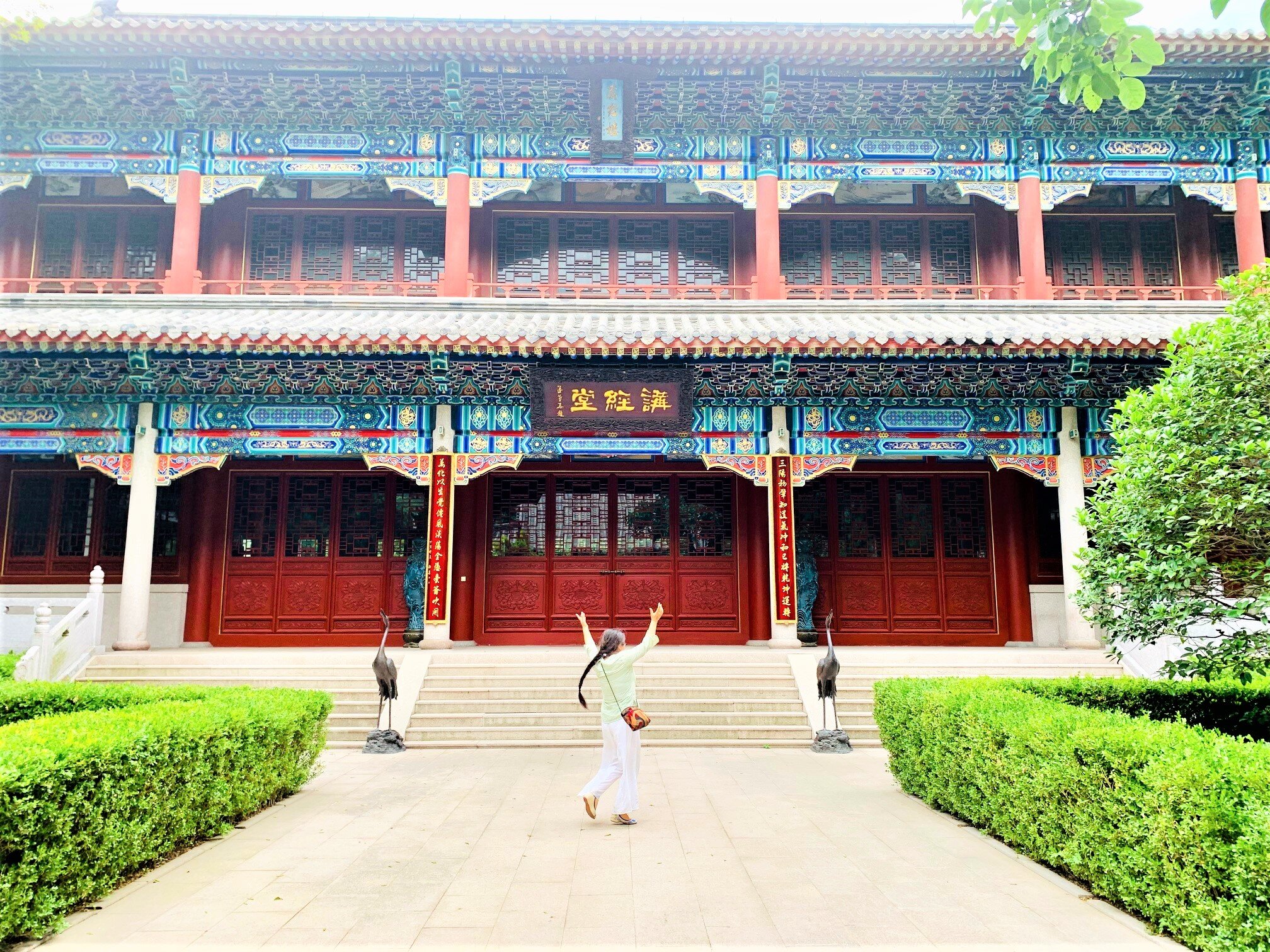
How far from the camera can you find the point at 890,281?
40.4 ft

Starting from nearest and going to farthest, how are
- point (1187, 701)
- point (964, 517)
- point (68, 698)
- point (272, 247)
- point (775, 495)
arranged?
point (1187, 701)
point (68, 698)
point (775, 495)
point (964, 517)
point (272, 247)

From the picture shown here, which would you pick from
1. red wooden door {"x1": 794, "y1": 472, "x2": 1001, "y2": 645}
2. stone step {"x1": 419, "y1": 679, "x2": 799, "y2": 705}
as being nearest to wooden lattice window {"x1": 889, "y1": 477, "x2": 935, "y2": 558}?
red wooden door {"x1": 794, "y1": 472, "x2": 1001, "y2": 645}

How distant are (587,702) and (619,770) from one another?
154 inches

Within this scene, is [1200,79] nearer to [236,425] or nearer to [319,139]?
[319,139]

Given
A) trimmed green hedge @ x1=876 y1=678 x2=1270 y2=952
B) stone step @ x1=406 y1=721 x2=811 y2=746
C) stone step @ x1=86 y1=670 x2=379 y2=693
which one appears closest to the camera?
trimmed green hedge @ x1=876 y1=678 x2=1270 y2=952

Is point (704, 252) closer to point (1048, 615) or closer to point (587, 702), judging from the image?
point (587, 702)

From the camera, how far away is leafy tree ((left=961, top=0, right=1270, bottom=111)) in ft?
11.7

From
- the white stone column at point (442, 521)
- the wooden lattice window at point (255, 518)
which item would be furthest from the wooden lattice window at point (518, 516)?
the wooden lattice window at point (255, 518)

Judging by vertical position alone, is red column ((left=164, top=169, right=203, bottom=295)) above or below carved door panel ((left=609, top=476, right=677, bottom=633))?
above

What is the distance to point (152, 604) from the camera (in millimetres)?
11086

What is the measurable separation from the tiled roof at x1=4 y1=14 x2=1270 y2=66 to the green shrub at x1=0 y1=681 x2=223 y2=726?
813cm

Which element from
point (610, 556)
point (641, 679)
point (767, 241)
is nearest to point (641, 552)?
point (610, 556)

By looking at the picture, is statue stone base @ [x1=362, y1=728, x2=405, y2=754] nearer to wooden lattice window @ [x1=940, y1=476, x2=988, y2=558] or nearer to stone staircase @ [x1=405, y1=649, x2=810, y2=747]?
stone staircase @ [x1=405, y1=649, x2=810, y2=747]

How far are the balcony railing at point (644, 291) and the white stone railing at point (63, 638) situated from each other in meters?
Answer: 4.48
